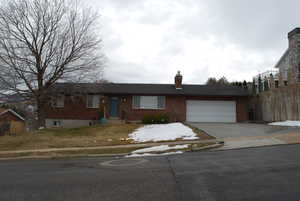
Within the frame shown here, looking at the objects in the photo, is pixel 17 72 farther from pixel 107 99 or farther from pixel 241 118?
pixel 241 118

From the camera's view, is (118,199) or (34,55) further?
(34,55)

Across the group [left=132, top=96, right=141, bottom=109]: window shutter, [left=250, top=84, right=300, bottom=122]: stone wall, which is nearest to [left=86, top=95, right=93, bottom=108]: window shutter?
[left=132, top=96, right=141, bottom=109]: window shutter

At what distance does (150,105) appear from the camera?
23.5 meters

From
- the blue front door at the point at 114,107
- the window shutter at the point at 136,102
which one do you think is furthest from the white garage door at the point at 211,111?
the blue front door at the point at 114,107

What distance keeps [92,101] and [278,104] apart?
17.4 metres

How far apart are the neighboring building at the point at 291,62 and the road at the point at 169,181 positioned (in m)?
11.2

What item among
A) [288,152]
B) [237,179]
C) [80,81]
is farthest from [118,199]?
[80,81]

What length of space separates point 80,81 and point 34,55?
403cm

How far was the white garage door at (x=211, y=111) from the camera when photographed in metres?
23.1

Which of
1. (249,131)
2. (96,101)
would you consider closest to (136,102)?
(96,101)

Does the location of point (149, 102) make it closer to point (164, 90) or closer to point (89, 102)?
point (164, 90)

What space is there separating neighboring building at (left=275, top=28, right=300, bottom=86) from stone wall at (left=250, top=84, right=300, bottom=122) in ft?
2.19

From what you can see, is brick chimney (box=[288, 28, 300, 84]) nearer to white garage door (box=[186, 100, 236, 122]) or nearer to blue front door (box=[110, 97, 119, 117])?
white garage door (box=[186, 100, 236, 122])

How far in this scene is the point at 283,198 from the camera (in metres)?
4.02
